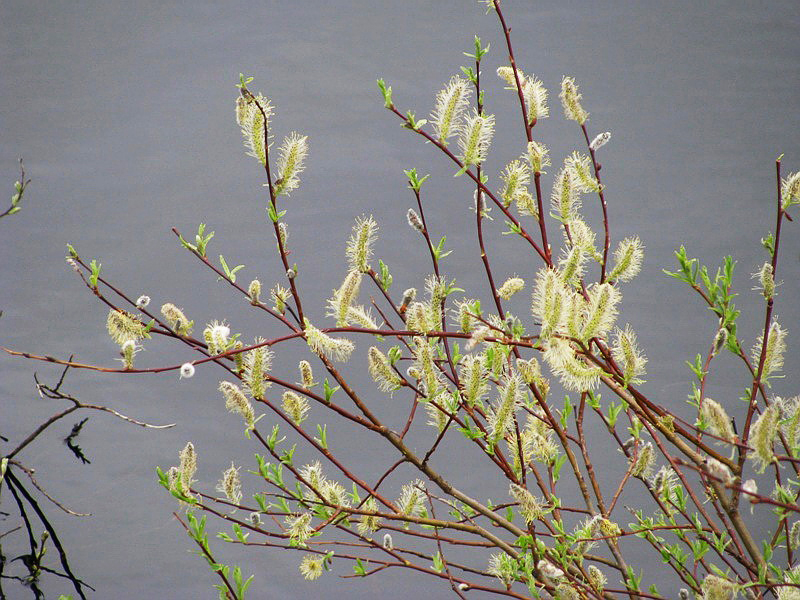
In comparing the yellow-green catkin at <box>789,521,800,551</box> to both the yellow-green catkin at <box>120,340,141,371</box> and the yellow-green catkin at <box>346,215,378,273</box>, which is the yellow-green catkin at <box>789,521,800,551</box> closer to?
the yellow-green catkin at <box>346,215,378,273</box>

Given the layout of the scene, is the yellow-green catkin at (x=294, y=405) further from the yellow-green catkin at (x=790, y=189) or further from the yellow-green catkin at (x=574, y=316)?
the yellow-green catkin at (x=790, y=189)

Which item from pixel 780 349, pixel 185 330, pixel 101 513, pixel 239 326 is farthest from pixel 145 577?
pixel 780 349

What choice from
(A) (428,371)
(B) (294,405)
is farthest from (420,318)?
(B) (294,405)

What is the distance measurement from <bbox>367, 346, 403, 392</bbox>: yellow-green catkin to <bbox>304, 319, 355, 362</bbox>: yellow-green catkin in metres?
0.04

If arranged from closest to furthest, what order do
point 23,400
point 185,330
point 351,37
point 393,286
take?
point 185,330 → point 23,400 → point 393,286 → point 351,37

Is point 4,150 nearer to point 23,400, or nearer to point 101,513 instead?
point 23,400

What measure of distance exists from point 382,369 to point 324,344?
8 cm

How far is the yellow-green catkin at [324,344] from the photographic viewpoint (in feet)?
1.99

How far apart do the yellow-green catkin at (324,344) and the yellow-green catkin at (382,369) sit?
0.13 ft

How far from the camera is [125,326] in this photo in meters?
0.63

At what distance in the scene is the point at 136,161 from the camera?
1845 millimetres

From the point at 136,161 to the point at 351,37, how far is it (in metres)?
0.55

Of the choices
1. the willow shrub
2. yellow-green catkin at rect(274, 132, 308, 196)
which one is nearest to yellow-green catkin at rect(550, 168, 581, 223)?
the willow shrub

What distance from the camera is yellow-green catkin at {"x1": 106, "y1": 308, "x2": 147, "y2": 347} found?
2.05ft
